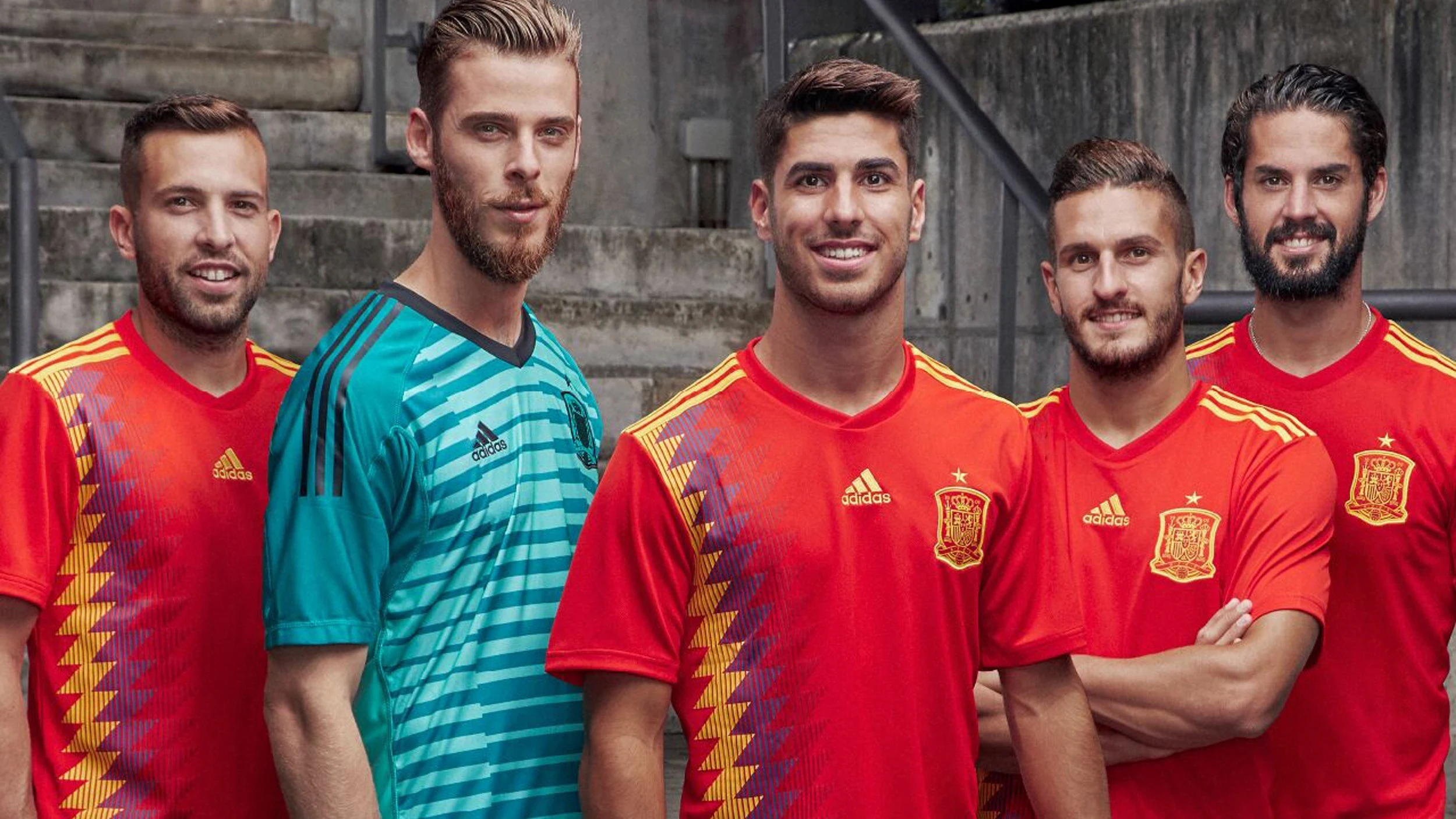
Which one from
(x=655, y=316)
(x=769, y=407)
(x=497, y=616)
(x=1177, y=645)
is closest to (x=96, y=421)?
(x=497, y=616)

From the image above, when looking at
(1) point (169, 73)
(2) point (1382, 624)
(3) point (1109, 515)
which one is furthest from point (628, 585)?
(1) point (169, 73)

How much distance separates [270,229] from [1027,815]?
6.28 ft

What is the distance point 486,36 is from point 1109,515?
150cm

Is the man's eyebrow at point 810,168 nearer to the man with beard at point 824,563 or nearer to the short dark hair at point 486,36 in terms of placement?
the man with beard at point 824,563

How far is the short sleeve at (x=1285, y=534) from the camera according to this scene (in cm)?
387

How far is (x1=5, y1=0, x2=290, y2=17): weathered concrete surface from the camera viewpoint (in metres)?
9.85

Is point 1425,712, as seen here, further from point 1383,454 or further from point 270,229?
point 270,229

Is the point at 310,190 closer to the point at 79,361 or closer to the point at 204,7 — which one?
the point at 204,7

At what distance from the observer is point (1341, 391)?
4.23 meters

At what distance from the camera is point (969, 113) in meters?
7.23

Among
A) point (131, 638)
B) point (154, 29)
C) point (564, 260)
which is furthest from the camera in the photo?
point (154, 29)

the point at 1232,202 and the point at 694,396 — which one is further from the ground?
the point at 1232,202

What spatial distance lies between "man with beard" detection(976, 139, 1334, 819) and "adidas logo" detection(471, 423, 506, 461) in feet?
3.49

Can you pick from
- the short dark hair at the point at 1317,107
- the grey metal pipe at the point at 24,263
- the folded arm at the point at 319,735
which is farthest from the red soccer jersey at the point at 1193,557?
the grey metal pipe at the point at 24,263
